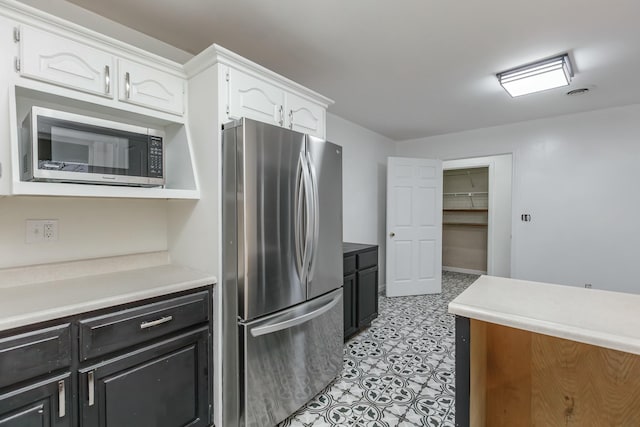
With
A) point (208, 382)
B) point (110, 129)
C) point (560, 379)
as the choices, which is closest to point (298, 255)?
point (208, 382)

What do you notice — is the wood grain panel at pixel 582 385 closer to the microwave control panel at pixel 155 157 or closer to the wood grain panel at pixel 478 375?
the wood grain panel at pixel 478 375

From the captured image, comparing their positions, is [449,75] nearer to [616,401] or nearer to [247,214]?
[247,214]

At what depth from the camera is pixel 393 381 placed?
220 cm

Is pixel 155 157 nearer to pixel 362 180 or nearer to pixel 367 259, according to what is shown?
pixel 367 259

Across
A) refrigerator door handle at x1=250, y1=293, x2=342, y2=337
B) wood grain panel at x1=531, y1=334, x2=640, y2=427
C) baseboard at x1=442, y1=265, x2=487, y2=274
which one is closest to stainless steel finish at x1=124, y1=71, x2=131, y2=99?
refrigerator door handle at x1=250, y1=293, x2=342, y2=337

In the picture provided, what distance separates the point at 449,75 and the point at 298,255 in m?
2.10

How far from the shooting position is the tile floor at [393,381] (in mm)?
1824

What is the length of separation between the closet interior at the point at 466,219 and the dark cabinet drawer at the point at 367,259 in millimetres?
3510

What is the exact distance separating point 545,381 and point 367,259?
1906 millimetres

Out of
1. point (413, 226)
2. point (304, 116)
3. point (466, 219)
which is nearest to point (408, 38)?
point (304, 116)

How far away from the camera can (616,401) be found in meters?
1.09

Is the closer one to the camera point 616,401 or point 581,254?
point 616,401

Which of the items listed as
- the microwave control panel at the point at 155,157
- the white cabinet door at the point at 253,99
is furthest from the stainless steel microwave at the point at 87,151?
the white cabinet door at the point at 253,99

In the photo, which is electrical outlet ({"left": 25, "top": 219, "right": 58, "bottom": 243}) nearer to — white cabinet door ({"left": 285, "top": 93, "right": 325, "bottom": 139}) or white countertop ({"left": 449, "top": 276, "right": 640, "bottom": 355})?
white cabinet door ({"left": 285, "top": 93, "right": 325, "bottom": 139})
